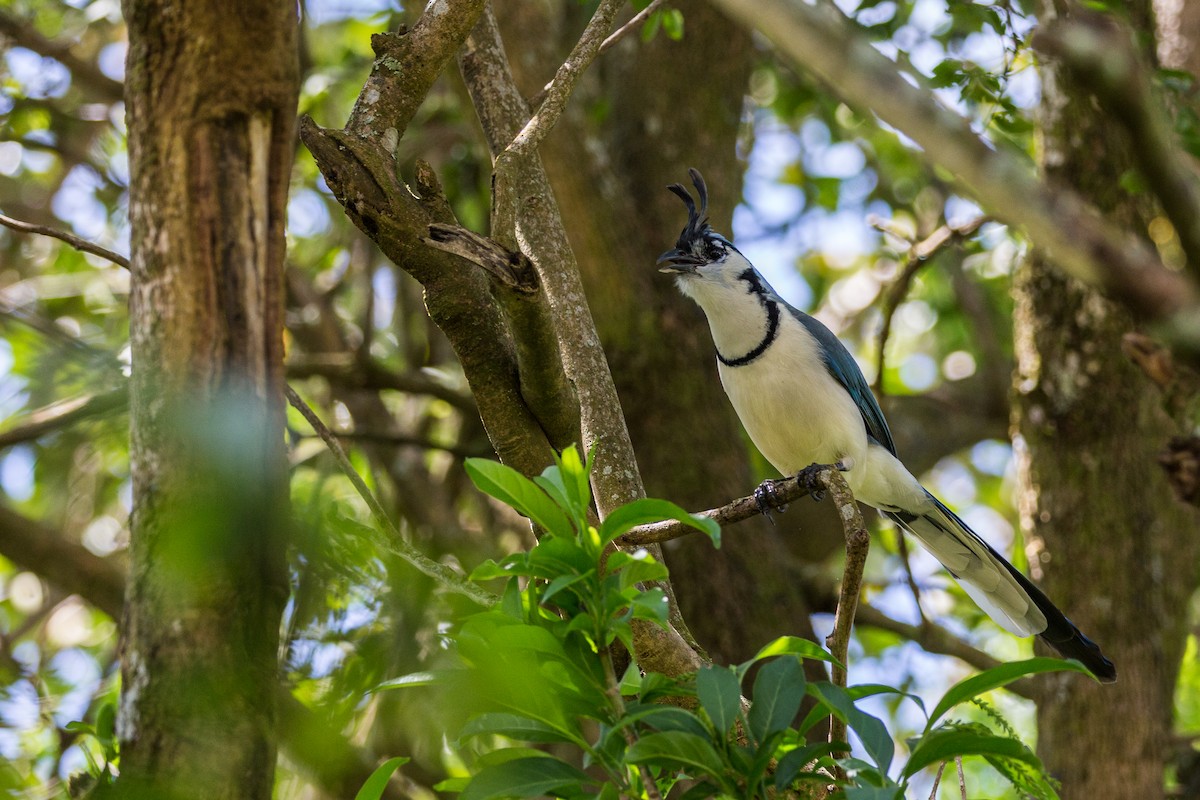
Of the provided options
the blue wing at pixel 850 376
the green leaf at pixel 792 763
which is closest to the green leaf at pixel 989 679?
the green leaf at pixel 792 763

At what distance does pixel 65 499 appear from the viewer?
5.57m

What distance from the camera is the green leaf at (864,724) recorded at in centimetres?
180

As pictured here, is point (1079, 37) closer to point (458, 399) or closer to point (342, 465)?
point (342, 465)

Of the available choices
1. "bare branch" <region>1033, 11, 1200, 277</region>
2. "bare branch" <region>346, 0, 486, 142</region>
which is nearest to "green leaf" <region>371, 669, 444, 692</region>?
"bare branch" <region>1033, 11, 1200, 277</region>

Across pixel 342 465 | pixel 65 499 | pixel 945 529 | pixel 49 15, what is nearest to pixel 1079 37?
pixel 342 465

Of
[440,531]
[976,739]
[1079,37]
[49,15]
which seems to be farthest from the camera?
[49,15]

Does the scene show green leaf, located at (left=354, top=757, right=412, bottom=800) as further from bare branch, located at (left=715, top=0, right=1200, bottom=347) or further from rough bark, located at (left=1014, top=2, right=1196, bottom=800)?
rough bark, located at (left=1014, top=2, right=1196, bottom=800)

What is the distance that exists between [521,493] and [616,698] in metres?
0.37

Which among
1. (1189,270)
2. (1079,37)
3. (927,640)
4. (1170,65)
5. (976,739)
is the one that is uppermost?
(1170,65)

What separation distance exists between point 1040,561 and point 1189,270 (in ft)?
12.6

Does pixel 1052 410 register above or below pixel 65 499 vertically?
above

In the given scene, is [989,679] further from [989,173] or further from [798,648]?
[989,173]

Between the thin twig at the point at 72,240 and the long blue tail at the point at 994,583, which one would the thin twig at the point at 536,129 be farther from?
the long blue tail at the point at 994,583

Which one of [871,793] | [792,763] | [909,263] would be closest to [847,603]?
[792,763]
